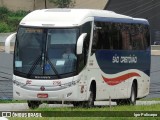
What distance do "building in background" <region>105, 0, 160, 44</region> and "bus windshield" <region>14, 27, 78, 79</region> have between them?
75.1 m

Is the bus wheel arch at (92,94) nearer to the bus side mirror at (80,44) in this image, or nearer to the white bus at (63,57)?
the white bus at (63,57)

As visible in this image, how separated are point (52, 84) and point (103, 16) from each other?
4.22 meters

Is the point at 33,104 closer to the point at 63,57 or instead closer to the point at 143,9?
the point at 63,57

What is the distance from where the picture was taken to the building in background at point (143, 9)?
99125 millimetres

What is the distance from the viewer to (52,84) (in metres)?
23.1

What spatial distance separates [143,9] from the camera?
100500 millimetres

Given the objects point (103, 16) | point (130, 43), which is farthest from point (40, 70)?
point (130, 43)

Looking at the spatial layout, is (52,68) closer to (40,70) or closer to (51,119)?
(40,70)

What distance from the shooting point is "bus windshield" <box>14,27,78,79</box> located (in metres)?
23.3

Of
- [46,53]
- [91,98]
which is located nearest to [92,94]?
[91,98]

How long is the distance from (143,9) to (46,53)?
78087 mm

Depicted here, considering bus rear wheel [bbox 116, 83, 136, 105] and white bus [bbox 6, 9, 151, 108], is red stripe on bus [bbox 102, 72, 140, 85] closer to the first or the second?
white bus [bbox 6, 9, 151, 108]

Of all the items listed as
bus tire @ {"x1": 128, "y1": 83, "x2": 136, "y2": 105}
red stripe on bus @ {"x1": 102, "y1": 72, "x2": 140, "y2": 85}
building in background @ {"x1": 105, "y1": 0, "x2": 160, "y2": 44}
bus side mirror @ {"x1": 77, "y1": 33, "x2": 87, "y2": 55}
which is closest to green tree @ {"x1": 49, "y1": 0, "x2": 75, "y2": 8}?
building in background @ {"x1": 105, "y1": 0, "x2": 160, "y2": 44}

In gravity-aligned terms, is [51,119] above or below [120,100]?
above
